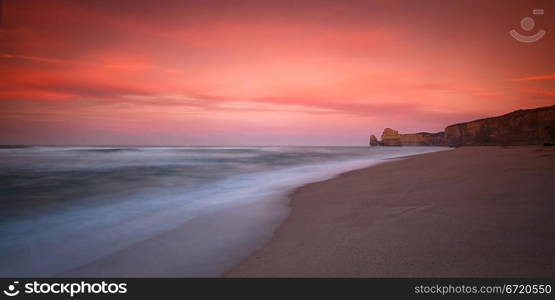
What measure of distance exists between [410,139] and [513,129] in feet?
205

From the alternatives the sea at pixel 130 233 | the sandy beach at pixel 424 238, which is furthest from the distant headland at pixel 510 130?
the sea at pixel 130 233

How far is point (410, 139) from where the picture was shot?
100062mm

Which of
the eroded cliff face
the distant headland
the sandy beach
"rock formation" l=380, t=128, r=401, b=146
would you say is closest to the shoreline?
the sandy beach

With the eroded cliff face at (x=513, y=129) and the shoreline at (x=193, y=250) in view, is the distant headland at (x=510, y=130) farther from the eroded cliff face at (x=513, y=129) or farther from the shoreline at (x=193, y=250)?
the shoreline at (x=193, y=250)

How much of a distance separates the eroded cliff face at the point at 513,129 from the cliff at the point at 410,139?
1424 inches

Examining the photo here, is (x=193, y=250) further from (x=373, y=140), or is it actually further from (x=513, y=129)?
(x=373, y=140)

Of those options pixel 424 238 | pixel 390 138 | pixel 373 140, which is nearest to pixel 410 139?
pixel 390 138

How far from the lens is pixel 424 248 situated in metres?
2.15

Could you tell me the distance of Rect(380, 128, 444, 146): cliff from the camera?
90619 mm

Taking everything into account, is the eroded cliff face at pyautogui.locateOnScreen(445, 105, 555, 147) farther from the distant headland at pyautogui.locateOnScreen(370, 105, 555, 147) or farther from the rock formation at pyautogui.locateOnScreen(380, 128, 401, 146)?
the rock formation at pyautogui.locateOnScreen(380, 128, 401, 146)

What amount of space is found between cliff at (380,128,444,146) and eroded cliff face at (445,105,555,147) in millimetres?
36182

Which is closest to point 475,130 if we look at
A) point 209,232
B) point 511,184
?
point 511,184

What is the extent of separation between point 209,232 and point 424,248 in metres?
2.44

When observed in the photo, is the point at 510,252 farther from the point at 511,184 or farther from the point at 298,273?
the point at 511,184
